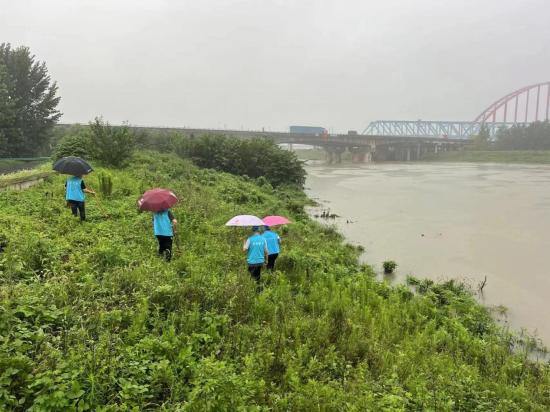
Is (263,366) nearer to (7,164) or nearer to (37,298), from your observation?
(37,298)

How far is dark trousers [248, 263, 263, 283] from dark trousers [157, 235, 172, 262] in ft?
5.79

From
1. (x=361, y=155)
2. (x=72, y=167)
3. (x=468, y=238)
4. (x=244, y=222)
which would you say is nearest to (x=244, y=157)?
(x=468, y=238)

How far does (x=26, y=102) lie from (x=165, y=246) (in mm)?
34224

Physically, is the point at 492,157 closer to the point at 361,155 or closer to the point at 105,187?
the point at 361,155

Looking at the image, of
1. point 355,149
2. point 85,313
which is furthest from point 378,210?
point 355,149

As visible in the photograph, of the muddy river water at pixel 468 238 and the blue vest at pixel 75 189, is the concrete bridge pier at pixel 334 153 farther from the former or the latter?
the blue vest at pixel 75 189

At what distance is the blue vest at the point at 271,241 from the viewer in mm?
8692

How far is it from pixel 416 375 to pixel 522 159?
10813 cm

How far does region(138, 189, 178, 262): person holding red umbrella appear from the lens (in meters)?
8.17

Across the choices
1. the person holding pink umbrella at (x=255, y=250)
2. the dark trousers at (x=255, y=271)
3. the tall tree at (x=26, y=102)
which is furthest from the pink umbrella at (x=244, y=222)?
the tall tree at (x=26, y=102)

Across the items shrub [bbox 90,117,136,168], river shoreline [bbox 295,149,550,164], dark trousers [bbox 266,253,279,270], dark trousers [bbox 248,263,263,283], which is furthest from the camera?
river shoreline [bbox 295,149,550,164]

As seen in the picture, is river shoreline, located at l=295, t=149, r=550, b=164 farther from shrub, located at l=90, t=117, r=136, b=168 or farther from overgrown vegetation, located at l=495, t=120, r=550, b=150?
shrub, located at l=90, t=117, r=136, b=168

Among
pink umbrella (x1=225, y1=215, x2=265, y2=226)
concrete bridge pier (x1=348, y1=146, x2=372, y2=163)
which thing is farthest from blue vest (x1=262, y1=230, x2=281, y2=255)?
concrete bridge pier (x1=348, y1=146, x2=372, y2=163)

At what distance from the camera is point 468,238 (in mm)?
18094
